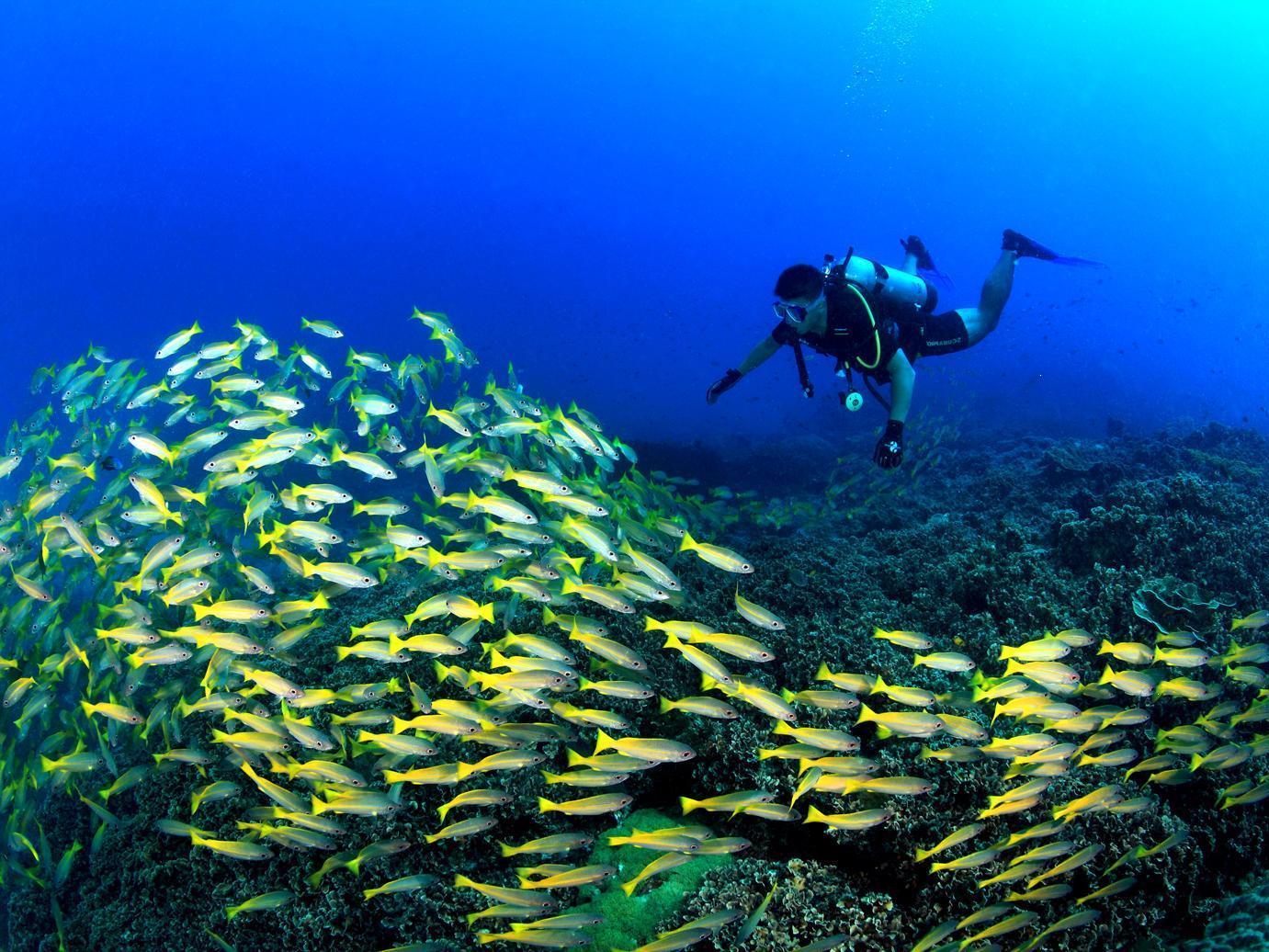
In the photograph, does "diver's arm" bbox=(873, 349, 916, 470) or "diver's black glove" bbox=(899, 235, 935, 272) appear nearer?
"diver's arm" bbox=(873, 349, 916, 470)

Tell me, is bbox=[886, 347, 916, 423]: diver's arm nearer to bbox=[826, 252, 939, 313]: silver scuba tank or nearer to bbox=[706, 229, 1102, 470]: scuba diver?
bbox=[706, 229, 1102, 470]: scuba diver

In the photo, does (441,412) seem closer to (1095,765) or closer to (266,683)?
(266,683)

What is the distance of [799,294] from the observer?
801cm

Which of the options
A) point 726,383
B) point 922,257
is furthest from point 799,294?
point 922,257

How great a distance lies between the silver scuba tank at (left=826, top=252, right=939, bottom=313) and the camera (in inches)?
338

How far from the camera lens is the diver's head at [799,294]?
7.99 m

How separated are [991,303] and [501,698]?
1065cm

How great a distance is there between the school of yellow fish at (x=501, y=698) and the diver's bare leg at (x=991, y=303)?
595 cm

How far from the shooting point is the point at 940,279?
44.1ft

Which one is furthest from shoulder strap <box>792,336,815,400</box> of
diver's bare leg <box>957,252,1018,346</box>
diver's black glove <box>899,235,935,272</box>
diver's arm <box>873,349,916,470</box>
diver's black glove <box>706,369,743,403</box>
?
diver's black glove <box>899,235,935,272</box>

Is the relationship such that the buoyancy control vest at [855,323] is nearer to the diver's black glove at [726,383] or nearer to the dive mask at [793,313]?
the dive mask at [793,313]

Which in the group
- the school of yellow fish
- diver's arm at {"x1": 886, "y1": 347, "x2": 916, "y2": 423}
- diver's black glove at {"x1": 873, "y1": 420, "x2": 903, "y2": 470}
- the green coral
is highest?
diver's arm at {"x1": 886, "y1": 347, "x2": 916, "y2": 423}

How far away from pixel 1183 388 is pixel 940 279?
46.7 m

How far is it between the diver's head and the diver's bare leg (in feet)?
12.0
